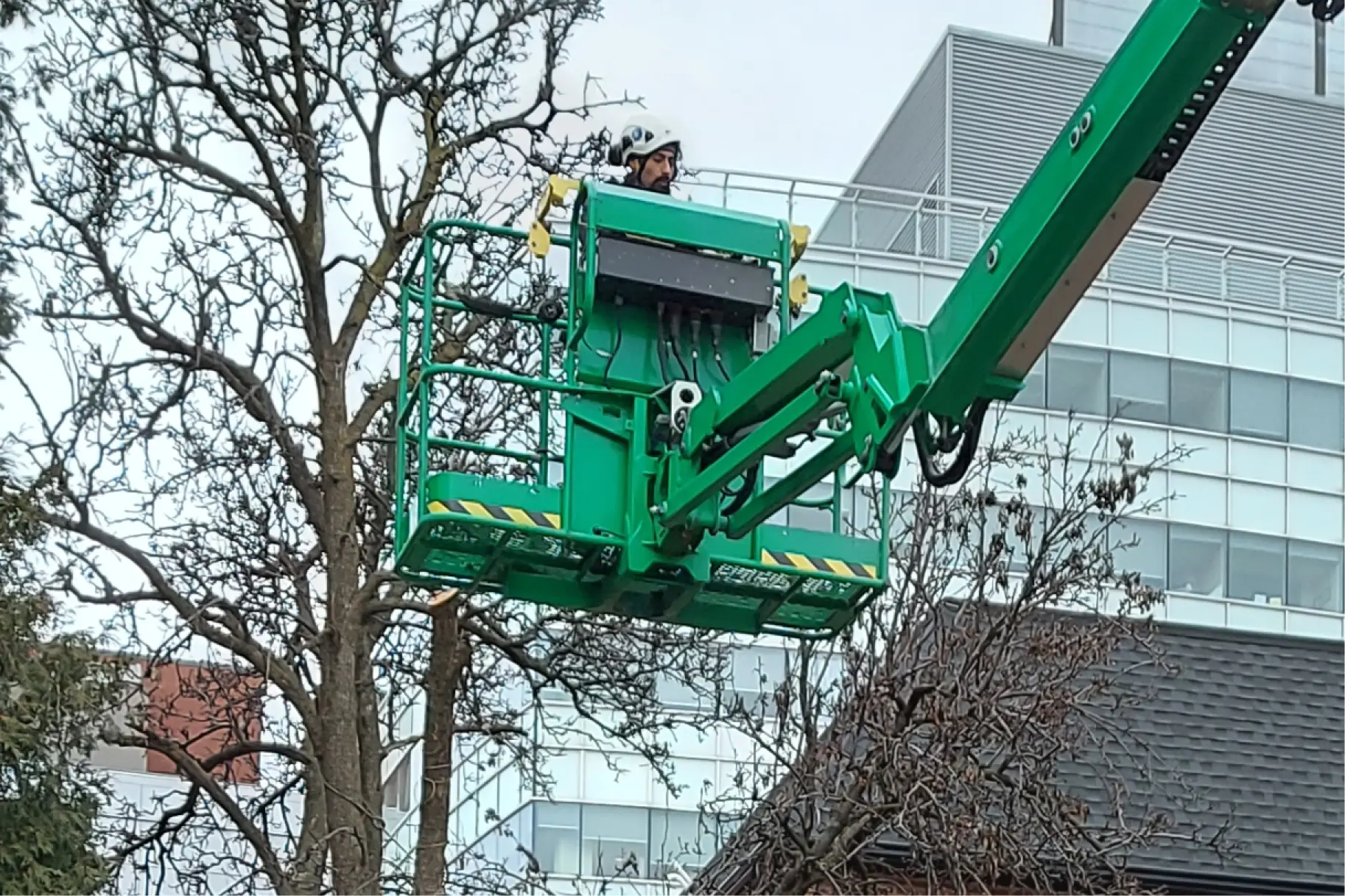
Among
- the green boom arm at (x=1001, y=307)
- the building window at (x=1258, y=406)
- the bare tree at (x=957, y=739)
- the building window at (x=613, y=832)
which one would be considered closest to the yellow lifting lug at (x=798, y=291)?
the green boom arm at (x=1001, y=307)

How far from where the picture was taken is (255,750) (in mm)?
15219

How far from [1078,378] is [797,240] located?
1307 inches

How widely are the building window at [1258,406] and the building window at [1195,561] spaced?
219 centimetres

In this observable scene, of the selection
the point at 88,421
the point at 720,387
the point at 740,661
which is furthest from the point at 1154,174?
the point at 740,661

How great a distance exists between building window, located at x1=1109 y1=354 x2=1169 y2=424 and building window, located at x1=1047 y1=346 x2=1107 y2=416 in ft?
0.94

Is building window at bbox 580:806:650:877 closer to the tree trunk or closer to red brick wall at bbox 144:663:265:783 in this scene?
red brick wall at bbox 144:663:265:783

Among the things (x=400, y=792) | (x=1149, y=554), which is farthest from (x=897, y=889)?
(x=1149, y=554)

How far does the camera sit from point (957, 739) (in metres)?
14.4

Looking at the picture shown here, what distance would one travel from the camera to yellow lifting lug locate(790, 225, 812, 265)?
9.68m

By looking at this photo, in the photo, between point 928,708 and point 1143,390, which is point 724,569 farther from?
point 1143,390

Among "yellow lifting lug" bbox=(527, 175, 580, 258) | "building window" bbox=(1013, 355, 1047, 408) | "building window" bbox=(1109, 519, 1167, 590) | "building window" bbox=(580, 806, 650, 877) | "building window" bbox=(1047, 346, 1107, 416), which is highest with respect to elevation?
"building window" bbox=(1047, 346, 1107, 416)

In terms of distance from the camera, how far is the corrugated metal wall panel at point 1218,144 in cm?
5131

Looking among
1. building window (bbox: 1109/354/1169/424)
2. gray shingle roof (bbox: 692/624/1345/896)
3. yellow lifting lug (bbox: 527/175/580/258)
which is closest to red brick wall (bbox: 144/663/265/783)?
gray shingle roof (bbox: 692/624/1345/896)

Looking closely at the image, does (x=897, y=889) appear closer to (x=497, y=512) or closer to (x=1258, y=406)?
(x=497, y=512)
